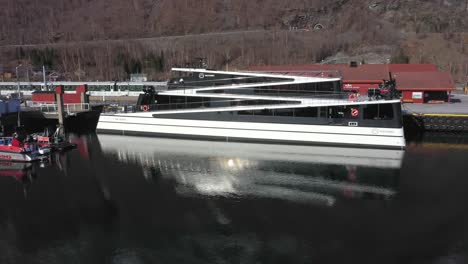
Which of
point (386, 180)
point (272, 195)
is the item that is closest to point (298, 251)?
point (272, 195)

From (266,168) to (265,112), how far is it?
5.98 m

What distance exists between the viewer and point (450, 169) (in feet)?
76.2

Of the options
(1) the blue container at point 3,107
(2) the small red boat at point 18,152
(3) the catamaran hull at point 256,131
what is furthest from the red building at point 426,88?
(1) the blue container at point 3,107

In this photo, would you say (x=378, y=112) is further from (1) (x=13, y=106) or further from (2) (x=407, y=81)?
(1) (x=13, y=106)

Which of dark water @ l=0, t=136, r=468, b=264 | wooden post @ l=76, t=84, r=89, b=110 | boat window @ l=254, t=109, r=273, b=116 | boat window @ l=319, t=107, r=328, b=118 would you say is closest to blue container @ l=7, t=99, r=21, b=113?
wooden post @ l=76, t=84, r=89, b=110

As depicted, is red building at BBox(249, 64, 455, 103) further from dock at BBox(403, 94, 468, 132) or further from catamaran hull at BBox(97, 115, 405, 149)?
catamaran hull at BBox(97, 115, 405, 149)

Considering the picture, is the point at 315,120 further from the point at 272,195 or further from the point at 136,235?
the point at 136,235

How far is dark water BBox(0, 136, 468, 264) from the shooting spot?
48.5 feet

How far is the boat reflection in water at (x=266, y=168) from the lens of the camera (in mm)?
20234

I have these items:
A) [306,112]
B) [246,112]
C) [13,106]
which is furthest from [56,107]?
[306,112]

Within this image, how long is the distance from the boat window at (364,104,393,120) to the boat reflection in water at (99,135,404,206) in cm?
219

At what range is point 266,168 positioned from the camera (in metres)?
23.6

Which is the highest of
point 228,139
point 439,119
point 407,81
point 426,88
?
point 407,81

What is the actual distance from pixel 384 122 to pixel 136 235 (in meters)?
17.5
